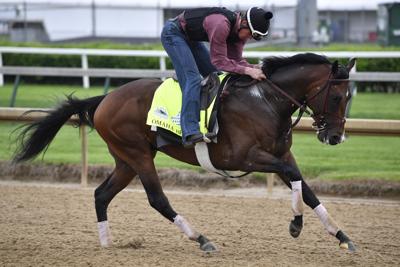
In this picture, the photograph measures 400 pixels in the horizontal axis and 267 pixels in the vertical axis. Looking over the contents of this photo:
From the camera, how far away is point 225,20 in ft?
23.4

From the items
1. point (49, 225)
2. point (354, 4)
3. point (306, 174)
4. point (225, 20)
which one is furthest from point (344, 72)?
point (354, 4)

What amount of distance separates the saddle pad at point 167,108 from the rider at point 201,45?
0.12 m

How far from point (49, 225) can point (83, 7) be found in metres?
21.5

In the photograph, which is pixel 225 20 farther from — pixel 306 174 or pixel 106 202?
pixel 306 174

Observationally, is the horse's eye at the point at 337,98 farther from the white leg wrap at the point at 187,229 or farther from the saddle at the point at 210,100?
the white leg wrap at the point at 187,229

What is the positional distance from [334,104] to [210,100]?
3.68 ft

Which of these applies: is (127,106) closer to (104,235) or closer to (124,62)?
(104,235)

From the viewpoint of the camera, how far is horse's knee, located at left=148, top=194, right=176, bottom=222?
757 centimetres

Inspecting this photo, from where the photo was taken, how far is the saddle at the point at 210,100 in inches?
286

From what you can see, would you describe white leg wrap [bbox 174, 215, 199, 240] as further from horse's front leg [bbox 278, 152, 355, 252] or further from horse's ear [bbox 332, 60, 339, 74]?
horse's ear [bbox 332, 60, 339, 74]

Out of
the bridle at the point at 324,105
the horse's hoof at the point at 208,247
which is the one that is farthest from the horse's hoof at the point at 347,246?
the horse's hoof at the point at 208,247

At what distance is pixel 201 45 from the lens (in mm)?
7828

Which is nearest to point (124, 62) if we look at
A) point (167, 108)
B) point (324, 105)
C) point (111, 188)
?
point (111, 188)

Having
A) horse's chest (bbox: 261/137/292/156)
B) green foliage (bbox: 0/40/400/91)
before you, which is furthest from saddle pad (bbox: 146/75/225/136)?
green foliage (bbox: 0/40/400/91)
